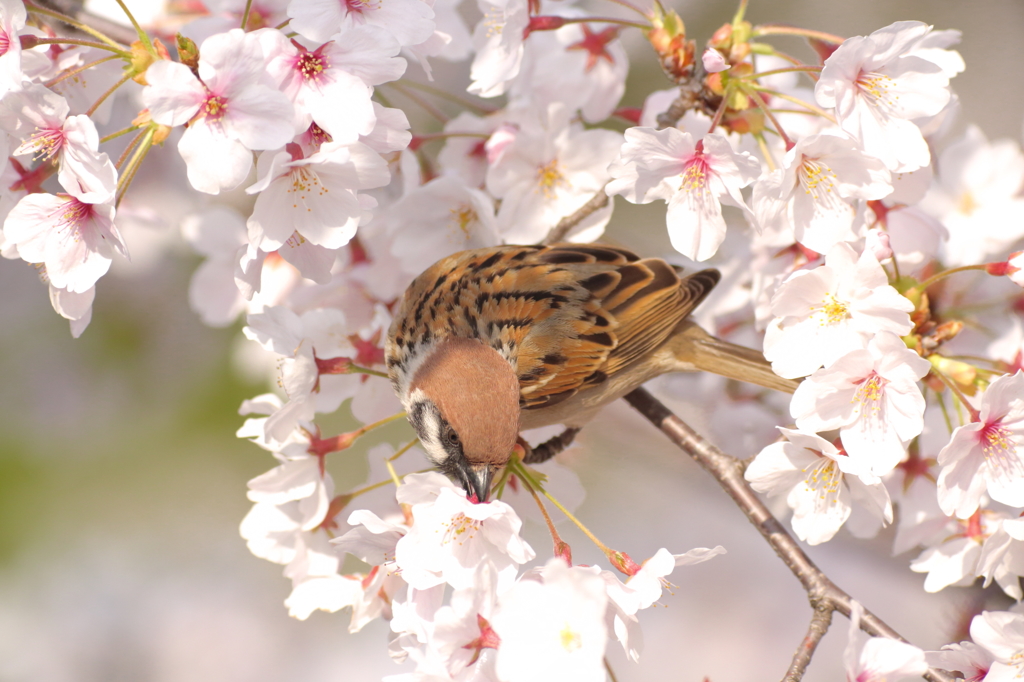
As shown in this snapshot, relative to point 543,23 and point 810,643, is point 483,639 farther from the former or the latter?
point 543,23

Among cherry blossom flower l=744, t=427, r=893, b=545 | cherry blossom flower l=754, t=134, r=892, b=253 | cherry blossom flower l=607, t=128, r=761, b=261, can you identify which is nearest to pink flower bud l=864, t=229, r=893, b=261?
cherry blossom flower l=754, t=134, r=892, b=253

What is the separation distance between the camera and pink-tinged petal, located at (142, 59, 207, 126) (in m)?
1.22

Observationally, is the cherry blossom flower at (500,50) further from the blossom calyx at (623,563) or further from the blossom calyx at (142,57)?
the blossom calyx at (623,563)

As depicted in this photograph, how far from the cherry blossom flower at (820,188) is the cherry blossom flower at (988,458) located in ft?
1.32

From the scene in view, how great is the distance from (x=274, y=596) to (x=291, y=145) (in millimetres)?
3050

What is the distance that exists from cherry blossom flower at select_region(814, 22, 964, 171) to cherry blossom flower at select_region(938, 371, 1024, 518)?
0.46 meters

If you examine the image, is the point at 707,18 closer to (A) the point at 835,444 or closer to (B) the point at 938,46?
(B) the point at 938,46

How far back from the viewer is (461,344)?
1926mm

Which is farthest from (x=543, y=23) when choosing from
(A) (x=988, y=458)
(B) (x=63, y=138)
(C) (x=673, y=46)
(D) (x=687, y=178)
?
(A) (x=988, y=458)

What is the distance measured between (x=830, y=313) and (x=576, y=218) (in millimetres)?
808

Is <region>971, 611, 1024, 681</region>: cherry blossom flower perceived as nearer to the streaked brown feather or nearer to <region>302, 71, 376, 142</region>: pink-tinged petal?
the streaked brown feather

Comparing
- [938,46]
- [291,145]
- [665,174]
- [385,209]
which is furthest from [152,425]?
[938,46]

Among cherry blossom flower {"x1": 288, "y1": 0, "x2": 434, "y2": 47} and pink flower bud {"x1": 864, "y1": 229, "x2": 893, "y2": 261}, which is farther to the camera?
pink flower bud {"x1": 864, "y1": 229, "x2": 893, "y2": 261}

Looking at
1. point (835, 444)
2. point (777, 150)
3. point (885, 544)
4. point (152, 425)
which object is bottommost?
point (152, 425)
